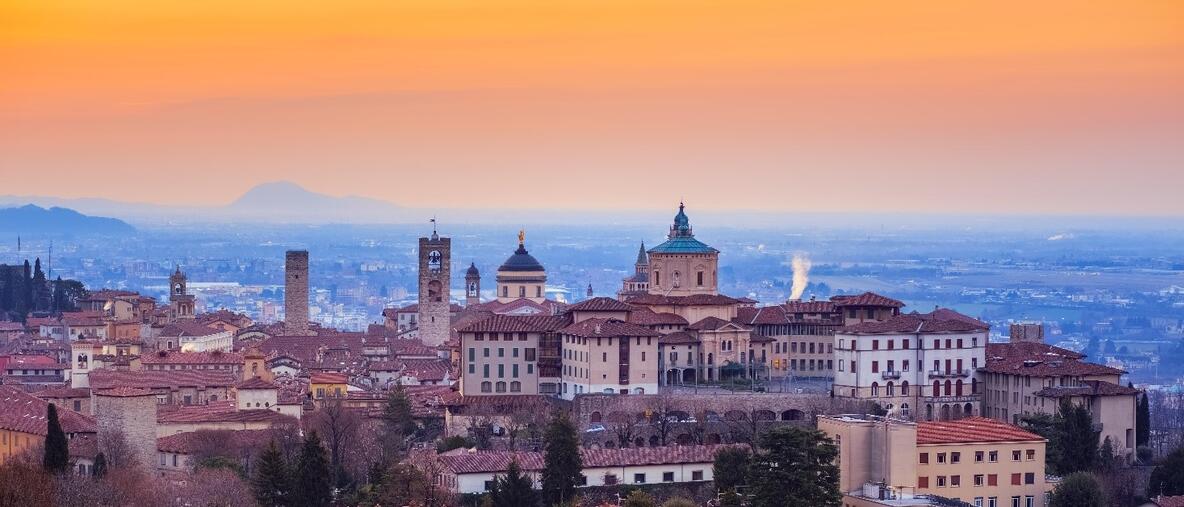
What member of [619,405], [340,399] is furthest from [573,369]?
[340,399]

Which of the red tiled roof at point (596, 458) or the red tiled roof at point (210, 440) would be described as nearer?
the red tiled roof at point (596, 458)

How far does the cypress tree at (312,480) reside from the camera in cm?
5069

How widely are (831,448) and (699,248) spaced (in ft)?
87.1

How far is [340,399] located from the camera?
223 feet

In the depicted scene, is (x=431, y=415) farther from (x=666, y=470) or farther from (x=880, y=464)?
(x=880, y=464)

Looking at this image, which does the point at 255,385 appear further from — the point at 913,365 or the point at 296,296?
the point at 296,296

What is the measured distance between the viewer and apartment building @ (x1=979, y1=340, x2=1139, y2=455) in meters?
61.8

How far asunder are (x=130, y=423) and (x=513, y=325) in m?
12.1

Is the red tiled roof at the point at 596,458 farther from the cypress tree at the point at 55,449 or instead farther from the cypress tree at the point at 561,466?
the cypress tree at the point at 55,449

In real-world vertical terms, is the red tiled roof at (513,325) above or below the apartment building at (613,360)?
above

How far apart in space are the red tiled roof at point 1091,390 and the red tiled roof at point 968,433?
600cm

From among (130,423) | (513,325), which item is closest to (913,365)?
(513,325)

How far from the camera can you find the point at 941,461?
5238 cm

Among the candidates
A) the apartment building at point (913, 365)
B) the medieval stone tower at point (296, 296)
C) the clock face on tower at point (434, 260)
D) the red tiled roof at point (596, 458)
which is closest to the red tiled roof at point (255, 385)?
the red tiled roof at point (596, 458)
